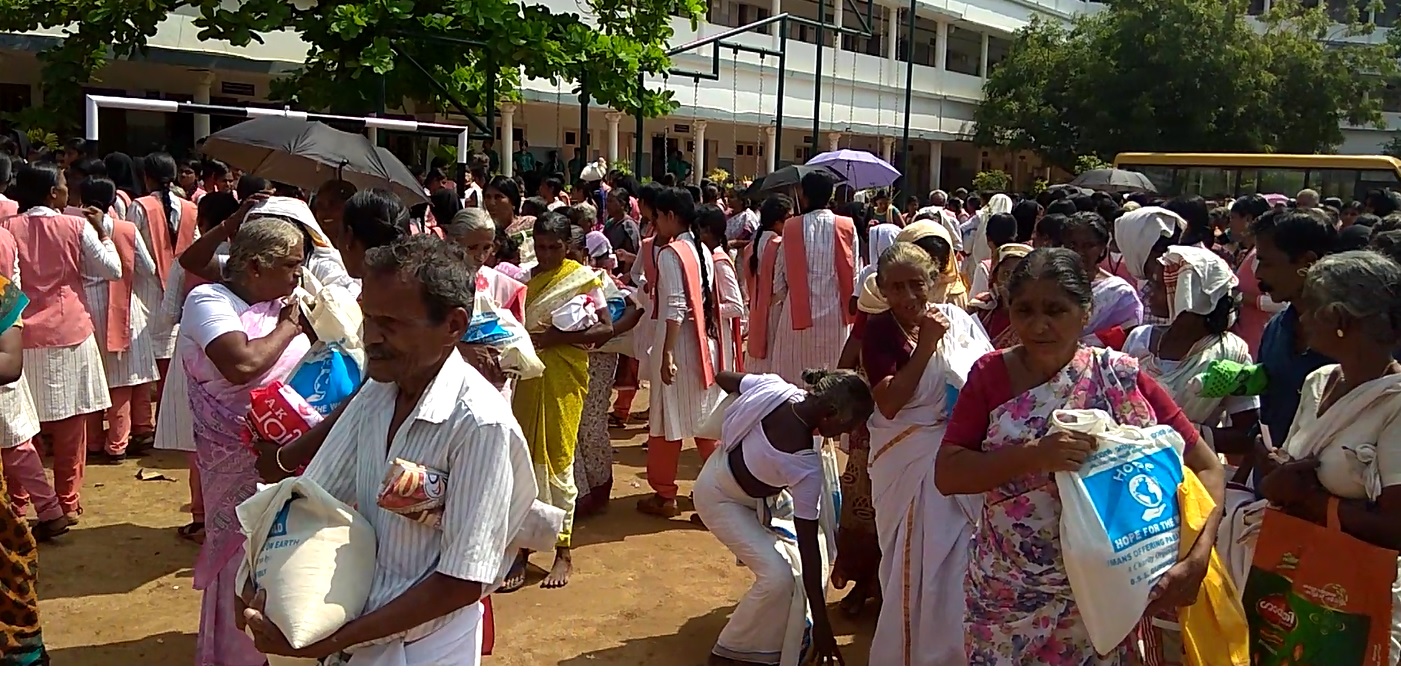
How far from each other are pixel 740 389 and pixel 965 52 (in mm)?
37236

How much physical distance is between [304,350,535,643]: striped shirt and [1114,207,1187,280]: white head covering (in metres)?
3.51

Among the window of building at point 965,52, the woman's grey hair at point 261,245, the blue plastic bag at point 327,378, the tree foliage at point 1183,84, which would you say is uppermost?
the window of building at point 965,52

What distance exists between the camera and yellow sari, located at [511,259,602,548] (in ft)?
17.3

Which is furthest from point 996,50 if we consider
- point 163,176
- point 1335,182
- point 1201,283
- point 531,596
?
point 1201,283

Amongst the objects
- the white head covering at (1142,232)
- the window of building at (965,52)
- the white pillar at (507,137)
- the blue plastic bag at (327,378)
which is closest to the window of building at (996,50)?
the window of building at (965,52)

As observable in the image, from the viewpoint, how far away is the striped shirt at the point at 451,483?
2.16 m

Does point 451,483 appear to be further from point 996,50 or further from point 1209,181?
point 996,50

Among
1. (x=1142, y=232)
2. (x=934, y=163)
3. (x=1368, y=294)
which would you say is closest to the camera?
(x=1368, y=294)

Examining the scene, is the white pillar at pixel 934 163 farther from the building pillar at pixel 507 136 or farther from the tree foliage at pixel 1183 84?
the building pillar at pixel 507 136

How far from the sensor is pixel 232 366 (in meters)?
3.23

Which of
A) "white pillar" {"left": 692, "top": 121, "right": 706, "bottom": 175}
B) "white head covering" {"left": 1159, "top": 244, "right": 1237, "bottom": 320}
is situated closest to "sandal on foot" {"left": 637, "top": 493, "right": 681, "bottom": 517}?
"white head covering" {"left": 1159, "top": 244, "right": 1237, "bottom": 320}

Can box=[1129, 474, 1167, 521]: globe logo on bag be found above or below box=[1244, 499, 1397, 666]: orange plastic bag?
above

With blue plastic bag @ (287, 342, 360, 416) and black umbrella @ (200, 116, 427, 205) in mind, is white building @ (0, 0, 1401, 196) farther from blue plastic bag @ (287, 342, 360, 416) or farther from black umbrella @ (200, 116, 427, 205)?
blue plastic bag @ (287, 342, 360, 416)

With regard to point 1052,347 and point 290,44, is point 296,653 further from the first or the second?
point 290,44
